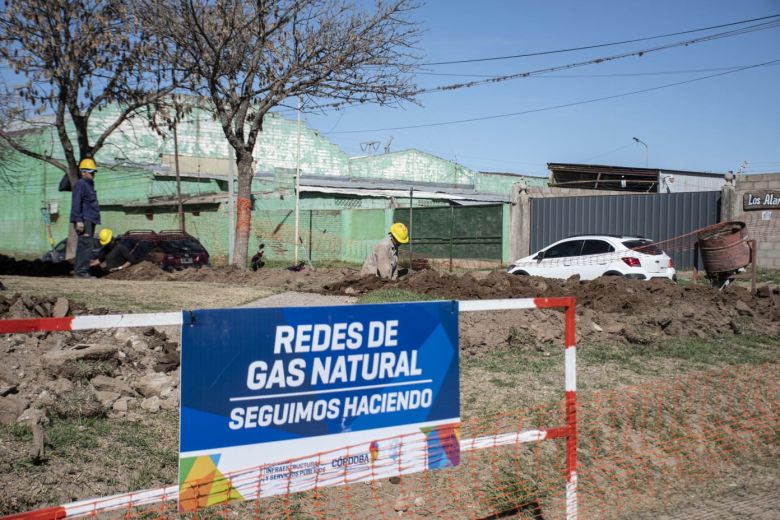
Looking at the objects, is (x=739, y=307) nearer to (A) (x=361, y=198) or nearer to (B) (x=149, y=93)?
(B) (x=149, y=93)

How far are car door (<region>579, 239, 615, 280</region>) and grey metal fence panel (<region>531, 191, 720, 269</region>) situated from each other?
23.9 ft

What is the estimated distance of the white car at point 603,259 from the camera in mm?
16891

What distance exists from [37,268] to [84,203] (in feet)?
15.9

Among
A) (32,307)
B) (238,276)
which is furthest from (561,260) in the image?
(32,307)

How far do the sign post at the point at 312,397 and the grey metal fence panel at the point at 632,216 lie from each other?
854 inches

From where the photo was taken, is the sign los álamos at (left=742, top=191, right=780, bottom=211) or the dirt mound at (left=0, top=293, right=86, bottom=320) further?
the sign los álamos at (left=742, top=191, right=780, bottom=211)

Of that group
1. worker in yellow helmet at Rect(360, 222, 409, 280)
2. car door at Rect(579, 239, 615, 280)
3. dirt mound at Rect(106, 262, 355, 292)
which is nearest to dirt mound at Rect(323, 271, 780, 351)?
worker in yellow helmet at Rect(360, 222, 409, 280)

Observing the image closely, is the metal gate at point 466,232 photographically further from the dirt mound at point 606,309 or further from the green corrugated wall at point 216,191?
the dirt mound at point 606,309

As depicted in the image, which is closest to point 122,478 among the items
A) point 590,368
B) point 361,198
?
point 590,368

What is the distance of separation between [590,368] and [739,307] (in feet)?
16.6

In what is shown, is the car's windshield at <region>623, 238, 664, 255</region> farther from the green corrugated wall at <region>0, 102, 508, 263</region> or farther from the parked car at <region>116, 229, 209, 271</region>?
the parked car at <region>116, 229, 209, 271</region>

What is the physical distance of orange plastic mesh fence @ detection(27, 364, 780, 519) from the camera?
4746 mm

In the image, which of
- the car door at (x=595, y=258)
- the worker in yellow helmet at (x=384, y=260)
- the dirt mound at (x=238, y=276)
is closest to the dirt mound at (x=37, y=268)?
the dirt mound at (x=238, y=276)

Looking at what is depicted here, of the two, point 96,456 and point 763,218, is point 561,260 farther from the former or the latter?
point 96,456
